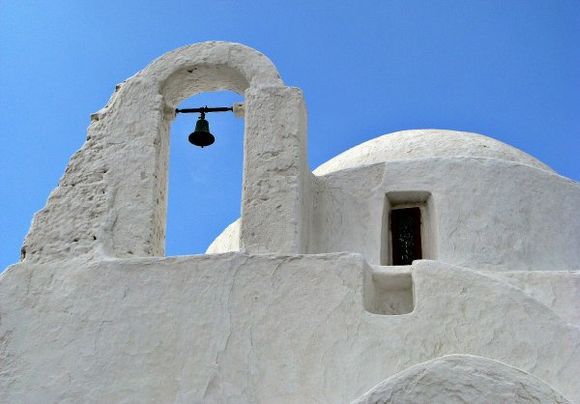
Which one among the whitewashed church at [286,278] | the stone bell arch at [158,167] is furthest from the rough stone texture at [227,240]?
the stone bell arch at [158,167]

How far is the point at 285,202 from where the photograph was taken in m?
7.70

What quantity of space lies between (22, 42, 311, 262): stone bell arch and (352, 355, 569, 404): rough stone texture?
7.17 ft

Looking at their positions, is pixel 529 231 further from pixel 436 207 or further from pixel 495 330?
pixel 495 330

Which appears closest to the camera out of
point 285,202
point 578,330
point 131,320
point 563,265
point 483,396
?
point 483,396

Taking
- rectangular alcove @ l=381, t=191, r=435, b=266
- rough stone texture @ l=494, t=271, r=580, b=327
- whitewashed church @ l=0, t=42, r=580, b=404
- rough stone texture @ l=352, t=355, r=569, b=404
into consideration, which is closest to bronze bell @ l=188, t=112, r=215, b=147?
whitewashed church @ l=0, t=42, r=580, b=404

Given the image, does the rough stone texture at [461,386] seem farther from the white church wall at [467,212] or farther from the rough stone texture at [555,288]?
the white church wall at [467,212]

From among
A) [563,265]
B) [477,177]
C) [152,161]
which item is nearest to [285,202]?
[152,161]

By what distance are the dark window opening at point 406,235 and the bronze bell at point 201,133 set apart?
182 centimetres

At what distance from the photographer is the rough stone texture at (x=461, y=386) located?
17.7 feet

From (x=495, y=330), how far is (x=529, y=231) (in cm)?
191

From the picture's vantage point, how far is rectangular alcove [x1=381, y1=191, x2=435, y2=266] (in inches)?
330

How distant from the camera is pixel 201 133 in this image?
9.05 meters

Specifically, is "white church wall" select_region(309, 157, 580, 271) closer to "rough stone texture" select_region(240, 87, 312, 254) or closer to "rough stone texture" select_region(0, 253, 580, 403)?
"rough stone texture" select_region(240, 87, 312, 254)

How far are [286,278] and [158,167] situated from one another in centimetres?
174
